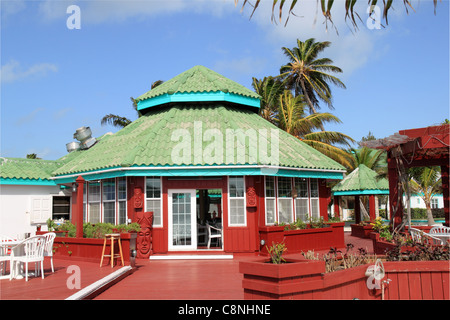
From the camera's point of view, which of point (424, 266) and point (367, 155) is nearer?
point (424, 266)

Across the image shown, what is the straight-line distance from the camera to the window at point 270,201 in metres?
14.1

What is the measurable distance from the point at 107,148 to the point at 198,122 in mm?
3518

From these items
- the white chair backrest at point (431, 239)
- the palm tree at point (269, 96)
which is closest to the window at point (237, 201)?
the white chair backrest at point (431, 239)

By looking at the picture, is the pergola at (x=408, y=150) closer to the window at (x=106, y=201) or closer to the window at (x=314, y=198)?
the window at (x=314, y=198)

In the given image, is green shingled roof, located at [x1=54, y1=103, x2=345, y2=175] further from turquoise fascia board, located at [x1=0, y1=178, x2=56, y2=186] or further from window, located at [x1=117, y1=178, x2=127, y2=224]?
turquoise fascia board, located at [x1=0, y1=178, x2=56, y2=186]

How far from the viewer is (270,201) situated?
560 inches

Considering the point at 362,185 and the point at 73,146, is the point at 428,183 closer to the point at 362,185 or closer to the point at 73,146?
the point at 362,185

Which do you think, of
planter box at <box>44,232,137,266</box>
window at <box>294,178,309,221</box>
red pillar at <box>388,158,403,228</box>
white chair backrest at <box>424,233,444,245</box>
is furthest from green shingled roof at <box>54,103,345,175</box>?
Result: white chair backrest at <box>424,233,444,245</box>

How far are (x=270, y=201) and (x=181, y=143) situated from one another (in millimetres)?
3421

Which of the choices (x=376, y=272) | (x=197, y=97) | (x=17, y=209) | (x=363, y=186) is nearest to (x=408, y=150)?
(x=376, y=272)

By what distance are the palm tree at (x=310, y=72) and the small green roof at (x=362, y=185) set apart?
15.1 metres
